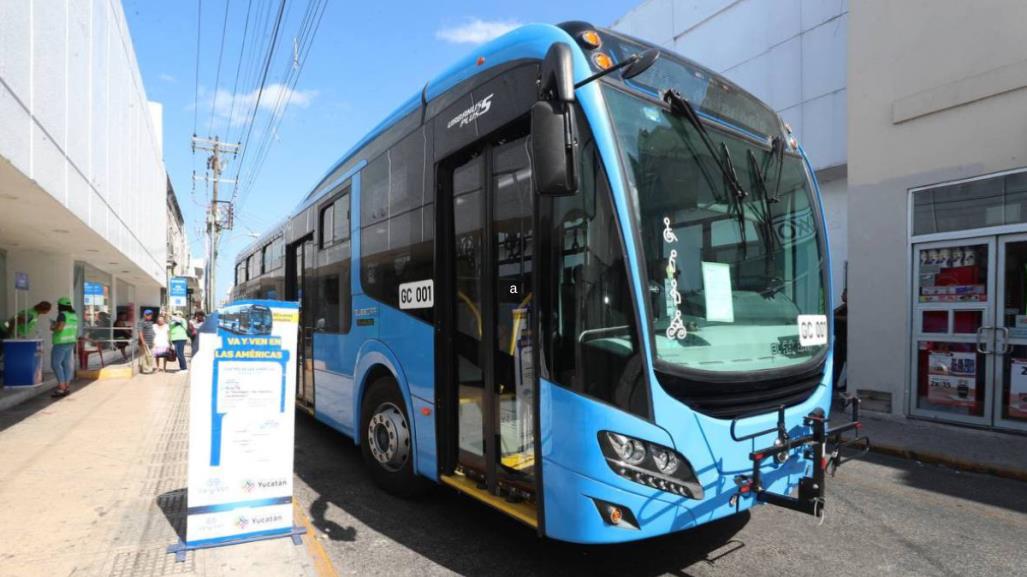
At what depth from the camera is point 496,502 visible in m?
3.54

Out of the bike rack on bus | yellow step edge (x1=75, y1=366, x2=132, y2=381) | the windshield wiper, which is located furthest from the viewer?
yellow step edge (x1=75, y1=366, x2=132, y2=381)

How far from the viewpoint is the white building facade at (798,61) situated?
11008 mm

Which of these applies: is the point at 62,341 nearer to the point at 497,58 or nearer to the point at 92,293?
the point at 92,293

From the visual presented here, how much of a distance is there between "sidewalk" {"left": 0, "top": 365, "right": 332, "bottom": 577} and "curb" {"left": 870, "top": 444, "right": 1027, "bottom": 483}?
621 centimetres

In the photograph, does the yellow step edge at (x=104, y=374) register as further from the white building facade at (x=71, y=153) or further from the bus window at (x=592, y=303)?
the bus window at (x=592, y=303)

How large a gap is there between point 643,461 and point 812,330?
1.66 meters

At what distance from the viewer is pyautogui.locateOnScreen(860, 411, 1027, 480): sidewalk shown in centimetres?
595

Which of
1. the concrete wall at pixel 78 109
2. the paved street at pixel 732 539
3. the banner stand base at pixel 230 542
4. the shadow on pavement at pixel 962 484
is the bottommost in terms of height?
the shadow on pavement at pixel 962 484

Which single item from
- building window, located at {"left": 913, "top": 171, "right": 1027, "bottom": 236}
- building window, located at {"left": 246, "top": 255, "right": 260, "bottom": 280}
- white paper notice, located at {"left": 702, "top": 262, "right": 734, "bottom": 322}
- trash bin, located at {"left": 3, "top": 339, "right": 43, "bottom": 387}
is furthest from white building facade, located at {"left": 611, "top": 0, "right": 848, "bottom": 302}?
trash bin, located at {"left": 3, "top": 339, "right": 43, "bottom": 387}

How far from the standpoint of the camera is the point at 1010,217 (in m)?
7.16

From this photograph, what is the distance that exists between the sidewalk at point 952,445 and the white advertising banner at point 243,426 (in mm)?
6424

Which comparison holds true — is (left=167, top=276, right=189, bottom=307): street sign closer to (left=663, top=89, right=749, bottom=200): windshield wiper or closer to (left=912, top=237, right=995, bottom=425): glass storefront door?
(left=912, top=237, right=995, bottom=425): glass storefront door

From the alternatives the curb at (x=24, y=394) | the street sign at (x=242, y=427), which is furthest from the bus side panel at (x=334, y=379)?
the curb at (x=24, y=394)

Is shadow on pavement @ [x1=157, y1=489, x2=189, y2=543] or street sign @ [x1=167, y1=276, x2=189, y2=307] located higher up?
street sign @ [x1=167, y1=276, x2=189, y2=307]
